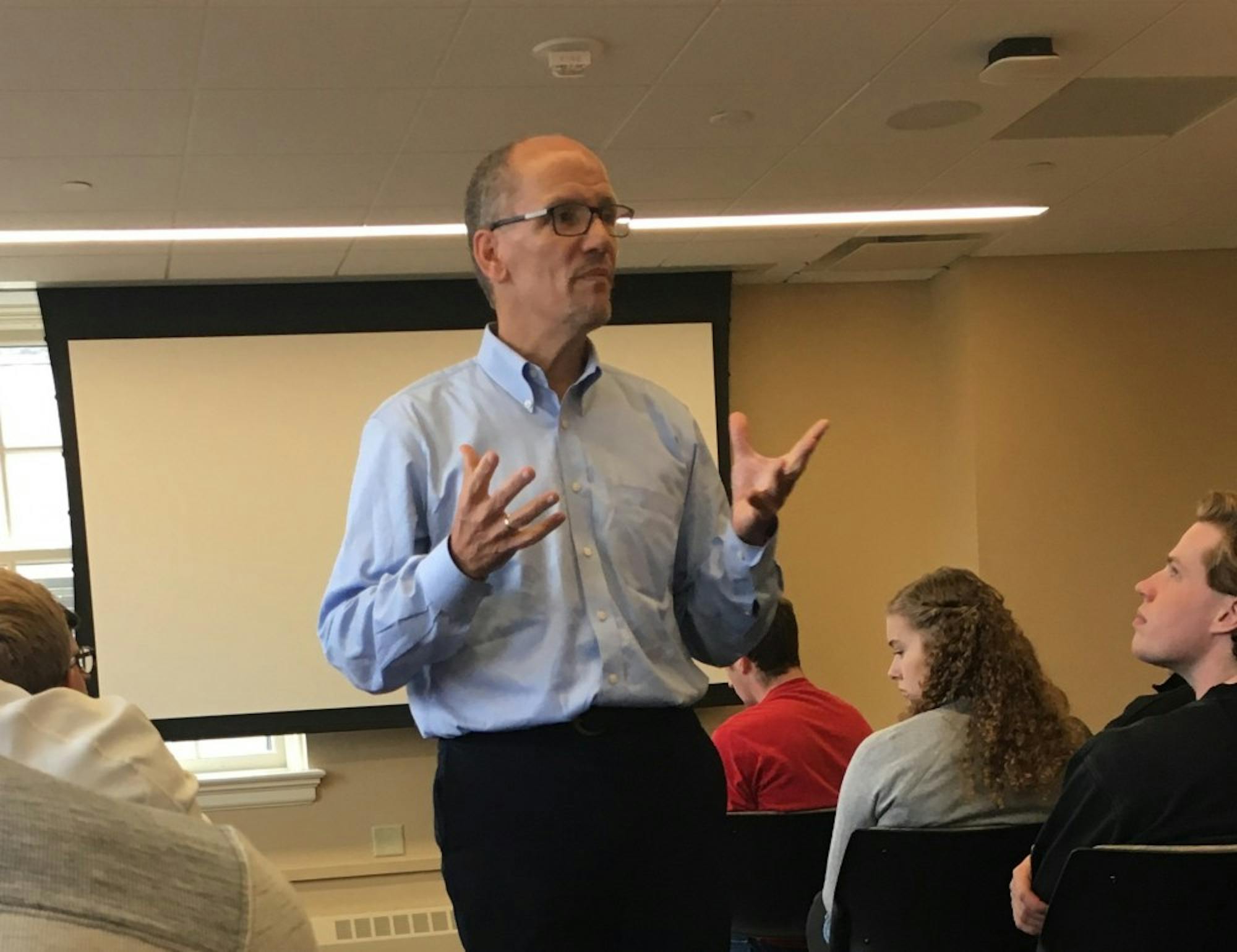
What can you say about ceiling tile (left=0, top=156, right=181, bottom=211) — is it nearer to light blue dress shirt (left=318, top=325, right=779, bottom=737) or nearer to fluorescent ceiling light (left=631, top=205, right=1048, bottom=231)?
fluorescent ceiling light (left=631, top=205, right=1048, bottom=231)

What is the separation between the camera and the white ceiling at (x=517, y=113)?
3.24 metres

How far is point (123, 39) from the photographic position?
319 cm

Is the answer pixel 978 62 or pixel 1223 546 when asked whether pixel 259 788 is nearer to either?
pixel 978 62

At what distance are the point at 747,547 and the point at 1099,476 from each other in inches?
194

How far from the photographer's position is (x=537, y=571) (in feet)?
4.97

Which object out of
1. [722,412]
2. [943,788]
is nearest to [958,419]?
[722,412]

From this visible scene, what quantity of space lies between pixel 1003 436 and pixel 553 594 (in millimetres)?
4885

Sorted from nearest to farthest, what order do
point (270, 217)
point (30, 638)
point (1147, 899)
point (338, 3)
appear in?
point (30, 638) → point (1147, 899) → point (338, 3) → point (270, 217)

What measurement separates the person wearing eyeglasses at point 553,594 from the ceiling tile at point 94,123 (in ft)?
7.46

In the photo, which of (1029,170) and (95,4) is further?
(1029,170)

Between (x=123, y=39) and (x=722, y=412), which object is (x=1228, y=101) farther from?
(x=123, y=39)

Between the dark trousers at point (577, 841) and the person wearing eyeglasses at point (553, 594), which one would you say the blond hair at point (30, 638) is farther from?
the dark trousers at point (577, 841)

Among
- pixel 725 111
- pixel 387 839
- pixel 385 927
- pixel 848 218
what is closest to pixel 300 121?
pixel 725 111

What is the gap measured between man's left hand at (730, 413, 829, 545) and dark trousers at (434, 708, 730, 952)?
23cm
